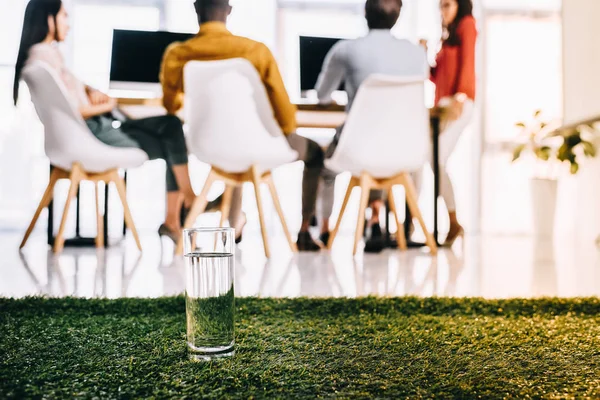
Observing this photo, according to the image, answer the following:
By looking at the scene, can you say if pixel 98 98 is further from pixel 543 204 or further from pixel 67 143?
pixel 543 204

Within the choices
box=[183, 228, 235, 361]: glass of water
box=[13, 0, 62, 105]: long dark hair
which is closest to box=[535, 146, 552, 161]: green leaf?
box=[13, 0, 62, 105]: long dark hair

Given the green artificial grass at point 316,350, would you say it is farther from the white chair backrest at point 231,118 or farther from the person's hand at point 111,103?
the person's hand at point 111,103

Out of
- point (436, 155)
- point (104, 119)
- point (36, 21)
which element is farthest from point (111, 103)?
point (436, 155)

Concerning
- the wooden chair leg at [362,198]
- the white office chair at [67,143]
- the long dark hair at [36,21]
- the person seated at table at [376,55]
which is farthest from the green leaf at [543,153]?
the long dark hair at [36,21]

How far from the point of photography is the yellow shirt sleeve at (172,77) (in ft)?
7.42

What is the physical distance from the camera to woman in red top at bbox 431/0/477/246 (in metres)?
3.08

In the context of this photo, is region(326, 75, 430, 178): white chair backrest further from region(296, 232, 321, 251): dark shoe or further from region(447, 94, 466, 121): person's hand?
region(447, 94, 466, 121): person's hand

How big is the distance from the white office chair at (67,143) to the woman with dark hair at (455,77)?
5.86 feet

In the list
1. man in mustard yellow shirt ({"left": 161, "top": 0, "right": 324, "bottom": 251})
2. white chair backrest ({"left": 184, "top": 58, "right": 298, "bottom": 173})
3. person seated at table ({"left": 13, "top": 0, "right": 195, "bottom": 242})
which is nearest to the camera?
white chair backrest ({"left": 184, "top": 58, "right": 298, "bottom": 173})

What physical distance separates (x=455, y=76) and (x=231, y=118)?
65.8 inches

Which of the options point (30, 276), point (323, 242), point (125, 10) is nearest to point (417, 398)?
point (30, 276)

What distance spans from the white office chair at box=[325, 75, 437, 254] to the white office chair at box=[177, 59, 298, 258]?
288 millimetres

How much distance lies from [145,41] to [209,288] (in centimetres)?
265

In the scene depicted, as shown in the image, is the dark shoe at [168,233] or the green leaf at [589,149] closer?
the dark shoe at [168,233]
